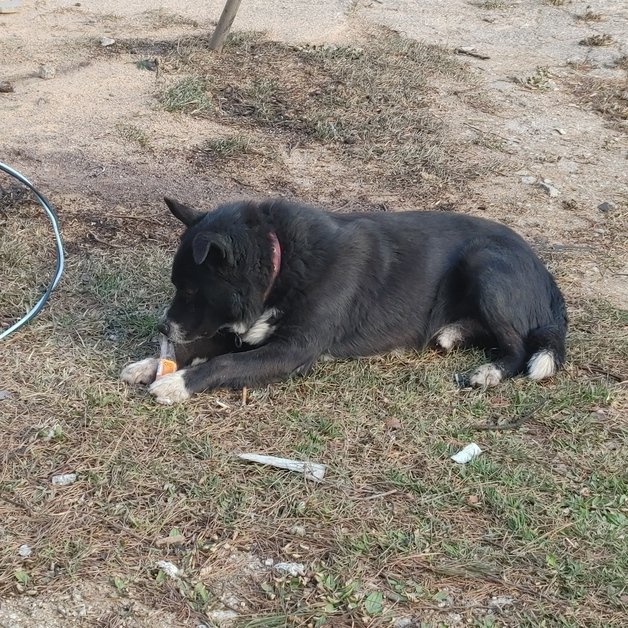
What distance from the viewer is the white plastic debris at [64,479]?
369 cm

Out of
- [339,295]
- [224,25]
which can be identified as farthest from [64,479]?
[224,25]

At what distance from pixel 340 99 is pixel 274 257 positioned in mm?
4734

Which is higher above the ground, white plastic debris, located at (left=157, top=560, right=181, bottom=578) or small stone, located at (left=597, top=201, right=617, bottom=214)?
small stone, located at (left=597, top=201, right=617, bottom=214)

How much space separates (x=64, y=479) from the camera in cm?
371

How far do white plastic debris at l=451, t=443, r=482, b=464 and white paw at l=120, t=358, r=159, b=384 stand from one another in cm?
166

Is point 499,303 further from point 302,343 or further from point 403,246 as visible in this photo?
point 302,343

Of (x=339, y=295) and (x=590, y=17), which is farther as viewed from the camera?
(x=590, y=17)

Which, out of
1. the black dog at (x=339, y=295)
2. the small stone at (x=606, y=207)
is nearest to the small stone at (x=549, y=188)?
the small stone at (x=606, y=207)

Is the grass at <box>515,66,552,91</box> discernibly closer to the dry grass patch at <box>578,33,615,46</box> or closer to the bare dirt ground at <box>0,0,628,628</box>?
the bare dirt ground at <box>0,0,628,628</box>

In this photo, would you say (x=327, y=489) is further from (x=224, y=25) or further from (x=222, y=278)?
(x=224, y=25)

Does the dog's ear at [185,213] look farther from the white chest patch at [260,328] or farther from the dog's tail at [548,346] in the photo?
the dog's tail at [548,346]

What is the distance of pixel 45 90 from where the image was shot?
8375mm

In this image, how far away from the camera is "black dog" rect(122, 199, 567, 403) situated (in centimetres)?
444

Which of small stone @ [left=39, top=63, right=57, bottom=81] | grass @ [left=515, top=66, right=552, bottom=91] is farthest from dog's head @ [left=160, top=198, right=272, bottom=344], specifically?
grass @ [left=515, top=66, right=552, bottom=91]
